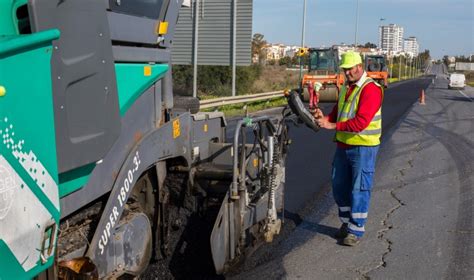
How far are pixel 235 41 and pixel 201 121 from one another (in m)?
17.3

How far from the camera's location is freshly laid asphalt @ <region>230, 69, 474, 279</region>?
5.19 metres

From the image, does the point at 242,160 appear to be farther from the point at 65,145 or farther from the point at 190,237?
the point at 65,145

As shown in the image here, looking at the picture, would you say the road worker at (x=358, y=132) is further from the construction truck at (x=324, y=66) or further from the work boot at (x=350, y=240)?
the construction truck at (x=324, y=66)

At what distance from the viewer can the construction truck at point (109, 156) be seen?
214cm

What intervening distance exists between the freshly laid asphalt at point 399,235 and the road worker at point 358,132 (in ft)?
1.10

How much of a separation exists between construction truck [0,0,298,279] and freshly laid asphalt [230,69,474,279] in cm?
53

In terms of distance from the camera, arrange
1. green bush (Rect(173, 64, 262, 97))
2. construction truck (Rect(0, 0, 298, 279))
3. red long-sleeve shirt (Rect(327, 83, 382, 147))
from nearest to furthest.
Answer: construction truck (Rect(0, 0, 298, 279)) < red long-sleeve shirt (Rect(327, 83, 382, 147)) < green bush (Rect(173, 64, 262, 97))

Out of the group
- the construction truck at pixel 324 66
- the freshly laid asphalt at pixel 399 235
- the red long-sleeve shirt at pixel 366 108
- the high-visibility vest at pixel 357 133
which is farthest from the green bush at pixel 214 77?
the red long-sleeve shirt at pixel 366 108

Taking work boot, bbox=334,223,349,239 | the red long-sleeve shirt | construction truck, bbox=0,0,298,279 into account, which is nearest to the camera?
construction truck, bbox=0,0,298,279

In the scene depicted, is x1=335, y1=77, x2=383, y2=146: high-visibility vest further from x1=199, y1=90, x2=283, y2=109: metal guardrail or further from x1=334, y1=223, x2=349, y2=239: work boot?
x1=199, y1=90, x2=283, y2=109: metal guardrail

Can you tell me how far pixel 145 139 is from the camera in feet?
11.5

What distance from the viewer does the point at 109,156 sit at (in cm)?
313

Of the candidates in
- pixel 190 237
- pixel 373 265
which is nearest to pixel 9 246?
pixel 190 237

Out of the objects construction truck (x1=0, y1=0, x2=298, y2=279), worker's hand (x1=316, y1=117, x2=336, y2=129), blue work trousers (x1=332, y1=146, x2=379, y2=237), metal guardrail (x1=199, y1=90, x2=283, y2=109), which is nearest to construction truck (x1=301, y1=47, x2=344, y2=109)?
metal guardrail (x1=199, y1=90, x2=283, y2=109)
